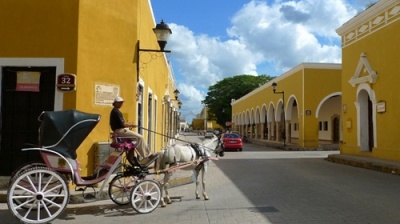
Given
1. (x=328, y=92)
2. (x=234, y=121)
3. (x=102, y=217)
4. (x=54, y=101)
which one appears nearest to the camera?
(x=102, y=217)

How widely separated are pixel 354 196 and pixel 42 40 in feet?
24.4

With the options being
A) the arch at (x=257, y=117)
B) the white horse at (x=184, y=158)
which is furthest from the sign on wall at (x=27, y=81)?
the arch at (x=257, y=117)

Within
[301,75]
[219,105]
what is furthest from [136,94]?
[219,105]

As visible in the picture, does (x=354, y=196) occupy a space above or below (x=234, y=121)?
below

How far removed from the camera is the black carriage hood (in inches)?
247

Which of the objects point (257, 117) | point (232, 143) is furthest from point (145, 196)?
point (257, 117)

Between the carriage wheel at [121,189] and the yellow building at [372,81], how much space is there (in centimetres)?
1051

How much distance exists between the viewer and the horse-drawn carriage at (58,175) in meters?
6.04

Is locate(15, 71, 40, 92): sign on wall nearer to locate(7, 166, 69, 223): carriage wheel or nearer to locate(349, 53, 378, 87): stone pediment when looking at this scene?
locate(7, 166, 69, 223): carriage wheel

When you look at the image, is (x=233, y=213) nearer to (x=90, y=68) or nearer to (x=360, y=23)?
(x=90, y=68)

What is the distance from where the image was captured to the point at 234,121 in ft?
202

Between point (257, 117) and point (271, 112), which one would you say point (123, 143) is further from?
point (257, 117)

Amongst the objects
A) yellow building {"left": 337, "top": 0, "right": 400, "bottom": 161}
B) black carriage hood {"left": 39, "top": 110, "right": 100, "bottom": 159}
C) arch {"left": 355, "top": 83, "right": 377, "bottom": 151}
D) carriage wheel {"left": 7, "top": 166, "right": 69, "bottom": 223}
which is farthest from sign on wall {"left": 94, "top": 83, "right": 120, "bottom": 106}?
arch {"left": 355, "top": 83, "right": 377, "bottom": 151}

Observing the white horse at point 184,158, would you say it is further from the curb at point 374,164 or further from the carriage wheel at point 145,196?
the curb at point 374,164
